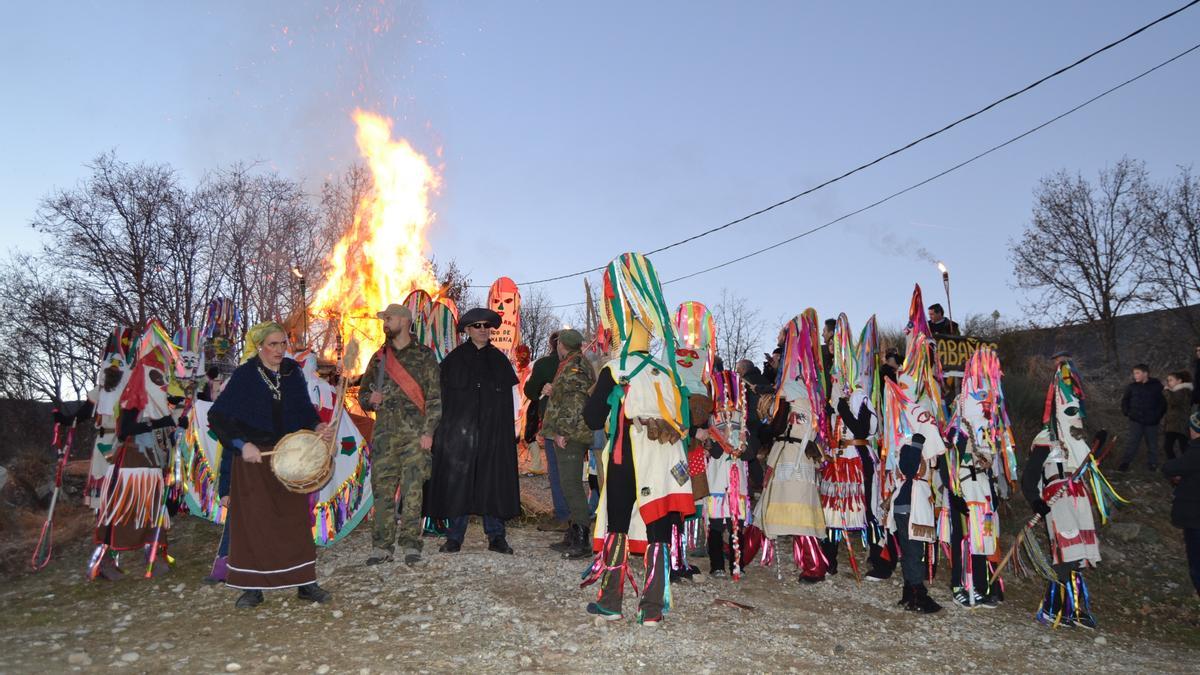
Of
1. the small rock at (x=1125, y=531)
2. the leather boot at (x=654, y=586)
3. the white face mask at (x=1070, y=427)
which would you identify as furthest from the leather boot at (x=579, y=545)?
the small rock at (x=1125, y=531)

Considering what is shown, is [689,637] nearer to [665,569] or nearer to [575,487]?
[665,569]

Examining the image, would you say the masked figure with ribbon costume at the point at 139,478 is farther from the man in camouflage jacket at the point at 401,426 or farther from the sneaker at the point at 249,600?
the man in camouflage jacket at the point at 401,426

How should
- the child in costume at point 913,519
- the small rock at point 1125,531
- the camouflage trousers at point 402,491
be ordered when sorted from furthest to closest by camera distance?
1. the small rock at point 1125,531
2. the camouflage trousers at point 402,491
3. the child in costume at point 913,519

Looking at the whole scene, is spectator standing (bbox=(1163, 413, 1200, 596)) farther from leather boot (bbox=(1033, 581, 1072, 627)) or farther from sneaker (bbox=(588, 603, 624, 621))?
sneaker (bbox=(588, 603, 624, 621))

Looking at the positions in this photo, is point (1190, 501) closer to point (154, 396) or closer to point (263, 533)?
point (263, 533)

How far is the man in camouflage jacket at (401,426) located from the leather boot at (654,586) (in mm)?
2278

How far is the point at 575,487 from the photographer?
23.3 ft

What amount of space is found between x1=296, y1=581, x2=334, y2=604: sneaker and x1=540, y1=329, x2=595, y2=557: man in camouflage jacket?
226cm

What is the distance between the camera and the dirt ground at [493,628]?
459 cm

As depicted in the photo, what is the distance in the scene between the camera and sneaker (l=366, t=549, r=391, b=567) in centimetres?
653

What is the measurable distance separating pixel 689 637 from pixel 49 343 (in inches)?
1054

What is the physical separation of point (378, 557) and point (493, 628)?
6.15 ft

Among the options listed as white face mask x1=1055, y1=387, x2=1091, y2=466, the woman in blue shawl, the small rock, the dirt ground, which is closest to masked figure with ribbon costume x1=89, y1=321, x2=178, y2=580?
the dirt ground

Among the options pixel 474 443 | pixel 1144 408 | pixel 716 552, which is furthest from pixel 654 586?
pixel 1144 408
